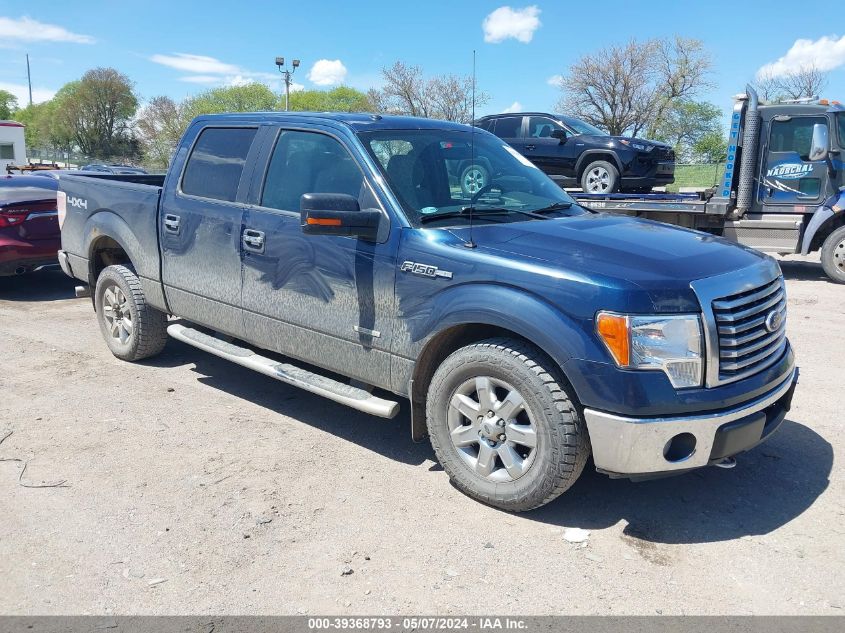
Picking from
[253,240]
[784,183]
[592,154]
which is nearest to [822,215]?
[784,183]

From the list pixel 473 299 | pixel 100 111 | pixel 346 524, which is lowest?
pixel 346 524

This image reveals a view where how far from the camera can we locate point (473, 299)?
3570 mm

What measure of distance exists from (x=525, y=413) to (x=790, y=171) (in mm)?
9359

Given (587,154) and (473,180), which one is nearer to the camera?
(473,180)

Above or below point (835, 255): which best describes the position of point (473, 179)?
above

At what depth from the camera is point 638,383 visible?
124 inches

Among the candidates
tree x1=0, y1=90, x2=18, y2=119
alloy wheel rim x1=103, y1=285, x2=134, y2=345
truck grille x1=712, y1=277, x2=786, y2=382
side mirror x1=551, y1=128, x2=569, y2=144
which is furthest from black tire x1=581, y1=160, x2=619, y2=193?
tree x1=0, y1=90, x2=18, y2=119

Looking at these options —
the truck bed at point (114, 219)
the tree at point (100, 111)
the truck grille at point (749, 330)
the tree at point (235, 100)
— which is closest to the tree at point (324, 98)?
the tree at point (235, 100)

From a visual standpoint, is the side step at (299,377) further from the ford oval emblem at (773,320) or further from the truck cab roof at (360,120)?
the ford oval emblem at (773,320)

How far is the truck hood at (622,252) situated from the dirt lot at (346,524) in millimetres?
1210

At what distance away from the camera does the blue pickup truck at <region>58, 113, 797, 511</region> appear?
321cm

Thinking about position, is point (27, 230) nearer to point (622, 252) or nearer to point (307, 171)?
point (307, 171)

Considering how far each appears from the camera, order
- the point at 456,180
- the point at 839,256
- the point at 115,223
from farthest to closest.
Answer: the point at 839,256 < the point at 115,223 < the point at 456,180

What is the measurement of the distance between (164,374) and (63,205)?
2.01m
